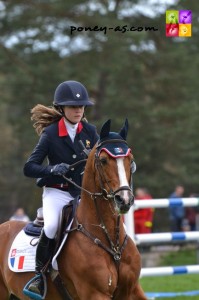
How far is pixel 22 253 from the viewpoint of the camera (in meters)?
7.31

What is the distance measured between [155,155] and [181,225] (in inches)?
611

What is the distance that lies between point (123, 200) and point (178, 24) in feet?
28.0

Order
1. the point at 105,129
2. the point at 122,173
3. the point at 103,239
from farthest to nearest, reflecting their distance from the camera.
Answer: the point at 103,239 → the point at 105,129 → the point at 122,173

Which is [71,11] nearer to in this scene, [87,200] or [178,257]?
[178,257]

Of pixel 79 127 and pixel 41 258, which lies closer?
pixel 41 258

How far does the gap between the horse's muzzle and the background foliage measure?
21235 mm

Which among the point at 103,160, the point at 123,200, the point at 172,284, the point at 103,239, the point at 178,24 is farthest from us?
the point at 178,24

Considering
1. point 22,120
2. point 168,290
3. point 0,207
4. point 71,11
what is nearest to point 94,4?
point 71,11

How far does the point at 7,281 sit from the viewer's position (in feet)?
24.9

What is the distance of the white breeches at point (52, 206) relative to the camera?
21.9 ft

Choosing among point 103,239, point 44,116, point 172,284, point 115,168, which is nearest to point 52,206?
point 103,239

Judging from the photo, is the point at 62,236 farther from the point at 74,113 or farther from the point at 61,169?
the point at 74,113

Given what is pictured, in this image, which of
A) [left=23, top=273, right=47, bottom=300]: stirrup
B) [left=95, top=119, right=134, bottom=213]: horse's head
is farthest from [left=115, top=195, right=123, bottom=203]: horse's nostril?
[left=23, top=273, right=47, bottom=300]: stirrup

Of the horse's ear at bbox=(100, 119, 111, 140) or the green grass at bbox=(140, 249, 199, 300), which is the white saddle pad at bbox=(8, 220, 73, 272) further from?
the green grass at bbox=(140, 249, 199, 300)
